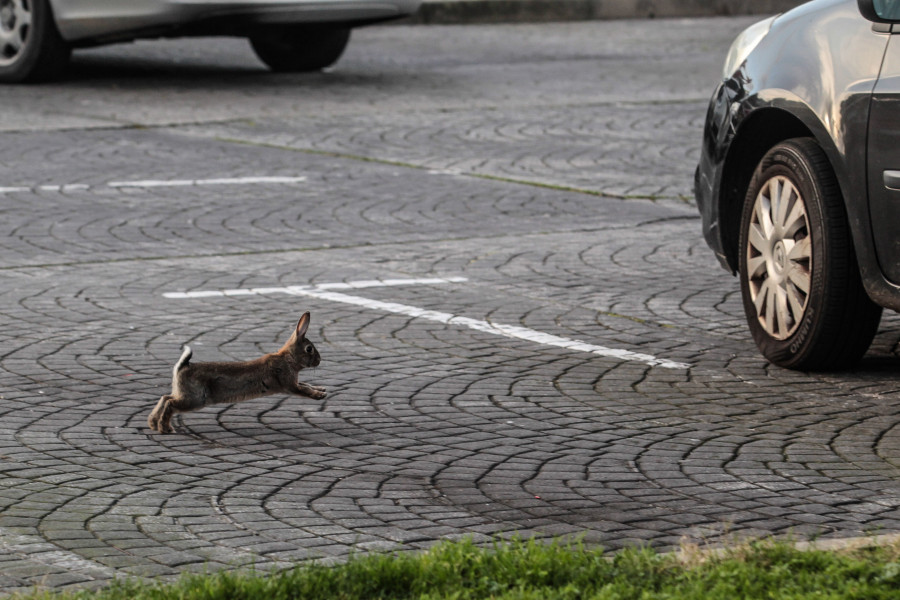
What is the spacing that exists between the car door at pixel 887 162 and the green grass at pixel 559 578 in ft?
6.14

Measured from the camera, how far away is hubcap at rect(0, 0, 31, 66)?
14.5 meters

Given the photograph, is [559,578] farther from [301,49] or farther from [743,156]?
[301,49]

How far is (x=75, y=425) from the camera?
5.47 m

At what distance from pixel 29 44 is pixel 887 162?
10710 mm

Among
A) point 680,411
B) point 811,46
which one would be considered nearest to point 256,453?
point 680,411

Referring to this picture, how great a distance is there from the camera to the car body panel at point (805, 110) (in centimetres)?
576

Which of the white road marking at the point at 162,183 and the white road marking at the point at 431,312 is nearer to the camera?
the white road marking at the point at 431,312

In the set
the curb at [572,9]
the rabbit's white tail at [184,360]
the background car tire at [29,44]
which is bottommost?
the curb at [572,9]

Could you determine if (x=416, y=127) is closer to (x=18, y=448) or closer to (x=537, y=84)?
(x=537, y=84)

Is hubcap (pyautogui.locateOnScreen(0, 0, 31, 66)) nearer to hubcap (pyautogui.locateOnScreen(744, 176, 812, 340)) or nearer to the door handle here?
hubcap (pyautogui.locateOnScreen(744, 176, 812, 340))

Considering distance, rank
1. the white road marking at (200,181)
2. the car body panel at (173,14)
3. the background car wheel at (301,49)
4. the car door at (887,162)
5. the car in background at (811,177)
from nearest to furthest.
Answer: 1. the car door at (887,162)
2. the car in background at (811,177)
3. the white road marking at (200,181)
4. the car body panel at (173,14)
5. the background car wheel at (301,49)

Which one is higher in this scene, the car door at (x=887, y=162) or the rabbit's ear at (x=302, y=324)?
the car door at (x=887, y=162)

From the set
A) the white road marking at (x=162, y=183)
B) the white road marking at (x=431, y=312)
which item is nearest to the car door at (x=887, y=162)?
the white road marking at (x=431, y=312)

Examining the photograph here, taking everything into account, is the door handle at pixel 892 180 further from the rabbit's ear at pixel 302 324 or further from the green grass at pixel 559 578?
the rabbit's ear at pixel 302 324
